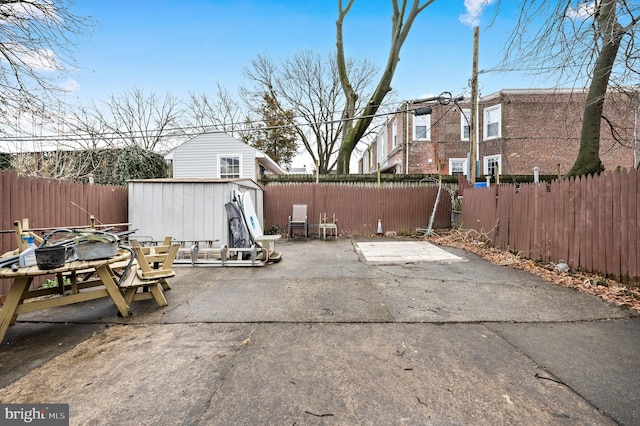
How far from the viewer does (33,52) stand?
14.3 feet

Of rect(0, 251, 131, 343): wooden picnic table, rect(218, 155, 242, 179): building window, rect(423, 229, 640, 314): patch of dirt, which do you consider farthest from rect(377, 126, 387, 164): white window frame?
rect(0, 251, 131, 343): wooden picnic table

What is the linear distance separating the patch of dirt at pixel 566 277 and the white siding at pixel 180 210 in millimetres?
6055

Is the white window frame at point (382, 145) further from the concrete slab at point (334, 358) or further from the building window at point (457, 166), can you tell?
the concrete slab at point (334, 358)

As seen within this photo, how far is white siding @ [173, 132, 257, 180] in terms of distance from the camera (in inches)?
505

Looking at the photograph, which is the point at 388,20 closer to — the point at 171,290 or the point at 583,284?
the point at 583,284

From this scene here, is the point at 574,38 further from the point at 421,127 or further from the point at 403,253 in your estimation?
the point at 421,127

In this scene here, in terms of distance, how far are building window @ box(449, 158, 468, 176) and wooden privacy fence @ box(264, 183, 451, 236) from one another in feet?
24.1

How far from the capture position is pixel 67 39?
178 inches

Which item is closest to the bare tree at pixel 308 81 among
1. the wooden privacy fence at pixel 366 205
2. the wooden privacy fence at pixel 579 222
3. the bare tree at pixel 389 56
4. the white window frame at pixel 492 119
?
the bare tree at pixel 389 56

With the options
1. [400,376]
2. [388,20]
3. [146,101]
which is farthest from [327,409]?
[146,101]

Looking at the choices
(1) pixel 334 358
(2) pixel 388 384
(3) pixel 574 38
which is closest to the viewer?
(2) pixel 388 384

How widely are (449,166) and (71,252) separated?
17284 millimetres

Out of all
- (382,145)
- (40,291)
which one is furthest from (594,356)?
(382,145)

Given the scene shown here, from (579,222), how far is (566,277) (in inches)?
38.0
